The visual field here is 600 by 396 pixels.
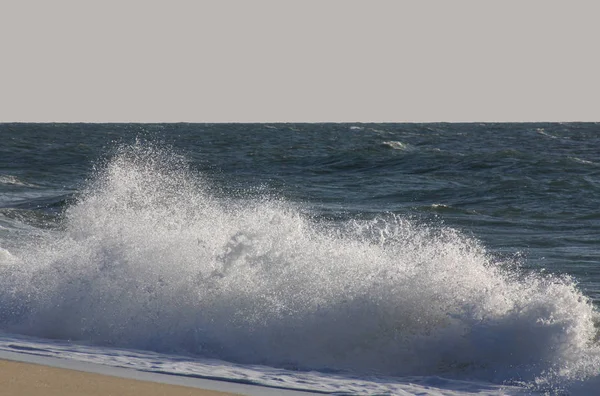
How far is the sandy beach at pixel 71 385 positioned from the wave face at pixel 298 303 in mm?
1371

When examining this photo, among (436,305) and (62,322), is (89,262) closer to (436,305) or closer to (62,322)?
(62,322)

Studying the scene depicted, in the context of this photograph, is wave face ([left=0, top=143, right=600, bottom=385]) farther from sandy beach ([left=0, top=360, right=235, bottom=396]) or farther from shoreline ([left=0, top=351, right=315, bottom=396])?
sandy beach ([left=0, top=360, right=235, bottom=396])

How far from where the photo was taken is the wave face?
21.6 ft

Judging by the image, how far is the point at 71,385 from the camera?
17.3 feet

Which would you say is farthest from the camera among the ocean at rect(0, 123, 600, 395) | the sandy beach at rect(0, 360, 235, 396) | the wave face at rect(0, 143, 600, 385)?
the wave face at rect(0, 143, 600, 385)

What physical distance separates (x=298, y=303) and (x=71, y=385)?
242 cm

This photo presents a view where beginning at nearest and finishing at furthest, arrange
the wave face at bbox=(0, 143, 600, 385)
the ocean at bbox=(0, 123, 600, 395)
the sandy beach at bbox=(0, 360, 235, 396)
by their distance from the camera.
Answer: the sandy beach at bbox=(0, 360, 235, 396) < the ocean at bbox=(0, 123, 600, 395) < the wave face at bbox=(0, 143, 600, 385)

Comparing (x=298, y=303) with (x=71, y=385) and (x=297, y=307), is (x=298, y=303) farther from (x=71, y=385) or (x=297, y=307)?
(x=71, y=385)

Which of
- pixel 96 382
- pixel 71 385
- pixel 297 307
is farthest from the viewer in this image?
pixel 297 307

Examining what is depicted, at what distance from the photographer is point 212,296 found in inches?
298

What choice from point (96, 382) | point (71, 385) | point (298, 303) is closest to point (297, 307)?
point (298, 303)

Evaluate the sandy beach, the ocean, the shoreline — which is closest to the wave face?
the ocean

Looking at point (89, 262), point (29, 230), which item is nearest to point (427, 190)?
point (29, 230)

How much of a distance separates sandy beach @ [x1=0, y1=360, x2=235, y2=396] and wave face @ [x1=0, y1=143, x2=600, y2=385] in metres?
1.37
